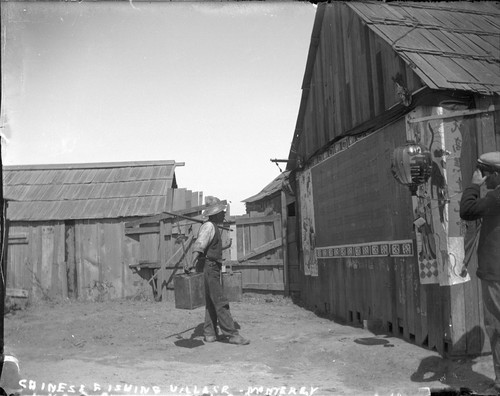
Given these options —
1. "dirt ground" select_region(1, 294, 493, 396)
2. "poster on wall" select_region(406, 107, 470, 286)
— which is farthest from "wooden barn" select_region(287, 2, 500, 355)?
"dirt ground" select_region(1, 294, 493, 396)

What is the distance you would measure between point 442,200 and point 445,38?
2.66m

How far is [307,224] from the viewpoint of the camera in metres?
11.7

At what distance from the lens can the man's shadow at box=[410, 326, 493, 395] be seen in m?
5.37

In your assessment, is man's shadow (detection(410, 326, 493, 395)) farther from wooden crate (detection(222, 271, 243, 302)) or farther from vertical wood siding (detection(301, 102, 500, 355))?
wooden crate (detection(222, 271, 243, 302))

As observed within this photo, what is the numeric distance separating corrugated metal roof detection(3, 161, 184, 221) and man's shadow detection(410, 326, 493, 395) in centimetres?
976

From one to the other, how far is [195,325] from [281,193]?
488 cm

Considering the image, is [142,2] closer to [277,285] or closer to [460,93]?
[460,93]

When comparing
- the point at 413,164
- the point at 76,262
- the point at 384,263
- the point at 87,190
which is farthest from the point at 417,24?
the point at 87,190

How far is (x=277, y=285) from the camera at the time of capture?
13.4m

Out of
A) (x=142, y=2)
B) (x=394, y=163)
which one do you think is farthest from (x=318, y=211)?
(x=142, y=2)

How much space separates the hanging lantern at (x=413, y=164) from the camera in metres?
6.10

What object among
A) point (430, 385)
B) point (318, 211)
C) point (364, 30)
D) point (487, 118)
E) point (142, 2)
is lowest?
point (430, 385)

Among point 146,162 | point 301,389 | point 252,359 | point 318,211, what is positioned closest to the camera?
point 301,389

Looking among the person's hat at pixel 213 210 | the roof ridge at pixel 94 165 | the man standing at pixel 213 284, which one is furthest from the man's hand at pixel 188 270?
the roof ridge at pixel 94 165
